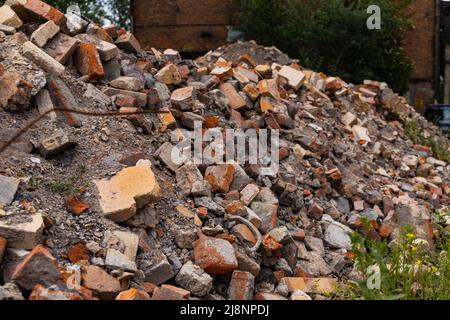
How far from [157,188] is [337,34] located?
34.4 feet

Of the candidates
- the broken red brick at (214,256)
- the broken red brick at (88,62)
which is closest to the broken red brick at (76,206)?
the broken red brick at (214,256)

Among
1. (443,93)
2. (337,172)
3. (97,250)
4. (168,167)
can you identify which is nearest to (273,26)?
(443,93)

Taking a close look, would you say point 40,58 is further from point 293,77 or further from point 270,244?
point 293,77

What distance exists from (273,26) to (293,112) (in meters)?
8.39

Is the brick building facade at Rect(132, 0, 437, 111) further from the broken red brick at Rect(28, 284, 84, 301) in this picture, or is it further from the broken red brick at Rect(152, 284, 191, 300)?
the broken red brick at Rect(28, 284, 84, 301)

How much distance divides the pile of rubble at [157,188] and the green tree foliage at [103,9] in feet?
18.9

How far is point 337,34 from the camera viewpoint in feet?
43.9

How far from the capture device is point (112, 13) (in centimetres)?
1539

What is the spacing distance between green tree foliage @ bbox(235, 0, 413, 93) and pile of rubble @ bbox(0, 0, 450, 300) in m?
6.99

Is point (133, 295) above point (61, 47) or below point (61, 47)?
below

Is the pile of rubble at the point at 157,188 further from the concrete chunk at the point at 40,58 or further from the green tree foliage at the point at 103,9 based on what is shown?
the green tree foliage at the point at 103,9

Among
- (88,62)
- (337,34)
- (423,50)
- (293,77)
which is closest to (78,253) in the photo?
(88,62)

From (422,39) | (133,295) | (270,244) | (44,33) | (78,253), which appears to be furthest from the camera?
(422,39)
